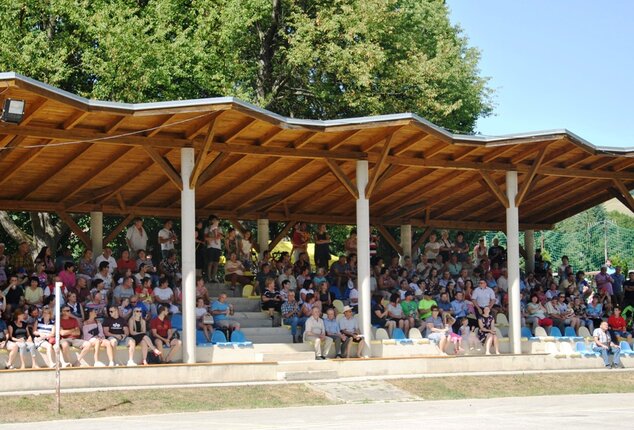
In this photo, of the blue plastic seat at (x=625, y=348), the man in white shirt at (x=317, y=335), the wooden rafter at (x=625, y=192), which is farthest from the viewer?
the wooden rafter at (x=625, y=192)

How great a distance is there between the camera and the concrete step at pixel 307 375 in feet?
67.4

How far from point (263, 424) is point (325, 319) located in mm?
6570

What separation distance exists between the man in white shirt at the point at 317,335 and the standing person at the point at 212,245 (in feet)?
11.3

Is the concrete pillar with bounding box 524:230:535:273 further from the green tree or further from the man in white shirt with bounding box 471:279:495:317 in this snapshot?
the man in white shirt with bounding box 471:279:495:317

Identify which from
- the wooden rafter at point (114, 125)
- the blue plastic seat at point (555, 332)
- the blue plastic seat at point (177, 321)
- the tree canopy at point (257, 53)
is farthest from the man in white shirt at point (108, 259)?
the blue plastic seat at point (555, 332)

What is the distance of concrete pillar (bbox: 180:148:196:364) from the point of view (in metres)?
20.1

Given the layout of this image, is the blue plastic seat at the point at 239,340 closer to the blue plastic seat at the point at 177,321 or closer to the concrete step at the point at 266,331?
the concrete step at the point at 266,331

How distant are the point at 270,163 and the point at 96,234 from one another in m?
A: 4.29

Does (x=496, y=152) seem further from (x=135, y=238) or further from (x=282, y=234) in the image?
(x=135, y=238)

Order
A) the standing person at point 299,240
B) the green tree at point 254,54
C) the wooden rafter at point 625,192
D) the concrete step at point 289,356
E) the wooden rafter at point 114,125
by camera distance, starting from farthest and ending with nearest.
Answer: the green tree at point 254,54 < the wooden rafter at point 625,192 < the standing person at point 299,240 < the concrete step at point 289,356 < the wooden rafter at point 114,125

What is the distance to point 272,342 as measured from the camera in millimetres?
22234

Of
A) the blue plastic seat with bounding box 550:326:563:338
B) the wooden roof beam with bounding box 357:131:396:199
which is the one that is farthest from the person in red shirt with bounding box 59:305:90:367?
the blue plastic seat with bounding box 550:326:563:338

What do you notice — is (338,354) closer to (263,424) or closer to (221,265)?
(263,424)

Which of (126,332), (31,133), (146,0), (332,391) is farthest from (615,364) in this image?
(146,0)
